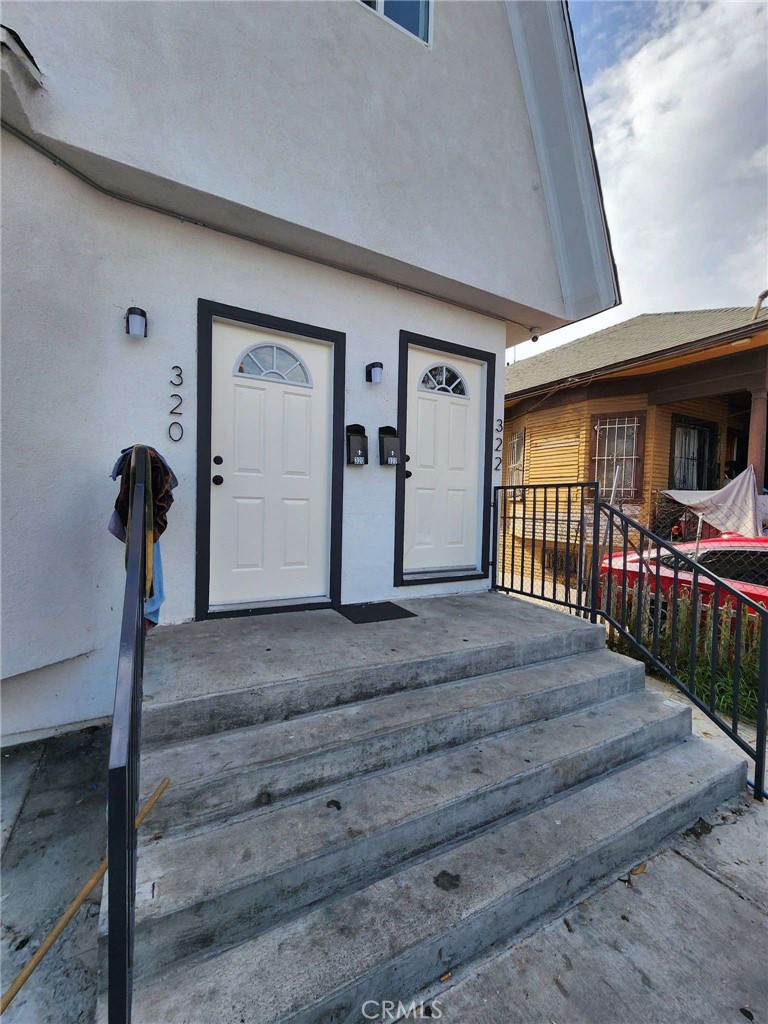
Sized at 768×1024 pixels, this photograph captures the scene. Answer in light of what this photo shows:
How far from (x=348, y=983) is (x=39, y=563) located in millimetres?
2250

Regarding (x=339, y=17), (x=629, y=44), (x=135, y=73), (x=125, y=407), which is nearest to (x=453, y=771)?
(x=125, y=407)

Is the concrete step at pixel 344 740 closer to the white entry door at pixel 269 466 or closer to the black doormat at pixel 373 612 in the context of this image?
the black doormat at pixel 373 612

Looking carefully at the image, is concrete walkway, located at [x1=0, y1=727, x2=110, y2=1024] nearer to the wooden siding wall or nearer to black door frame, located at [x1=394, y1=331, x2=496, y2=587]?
black door frame, located at [x1=394, y1=331, x2=496, y2=587]

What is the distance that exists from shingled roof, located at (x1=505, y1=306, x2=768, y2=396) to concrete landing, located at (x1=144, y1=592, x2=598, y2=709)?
18.3 feet

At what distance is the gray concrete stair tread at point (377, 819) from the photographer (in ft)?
4.51

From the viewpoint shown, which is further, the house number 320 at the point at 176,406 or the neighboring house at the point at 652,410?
the neighboring house at the point at 652,410

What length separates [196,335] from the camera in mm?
2885

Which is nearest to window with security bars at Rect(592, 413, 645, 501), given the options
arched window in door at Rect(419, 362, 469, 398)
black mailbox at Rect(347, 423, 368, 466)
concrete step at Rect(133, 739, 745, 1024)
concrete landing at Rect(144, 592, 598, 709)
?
arched window in door at Rect(419, 362, 469, 398)

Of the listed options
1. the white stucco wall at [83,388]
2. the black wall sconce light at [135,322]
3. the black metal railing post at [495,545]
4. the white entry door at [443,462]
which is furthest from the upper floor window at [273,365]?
the black metal railing post at [495,545]

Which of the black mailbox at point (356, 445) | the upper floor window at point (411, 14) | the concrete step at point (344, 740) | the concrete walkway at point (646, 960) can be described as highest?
the upper floor window at point (411, 14)

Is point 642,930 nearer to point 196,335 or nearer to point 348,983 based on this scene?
point 348,983

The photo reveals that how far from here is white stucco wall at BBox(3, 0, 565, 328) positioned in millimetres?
2293

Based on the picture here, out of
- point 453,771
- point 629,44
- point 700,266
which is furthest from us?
point 700,266

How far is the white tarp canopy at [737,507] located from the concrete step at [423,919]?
5857 millimetres
